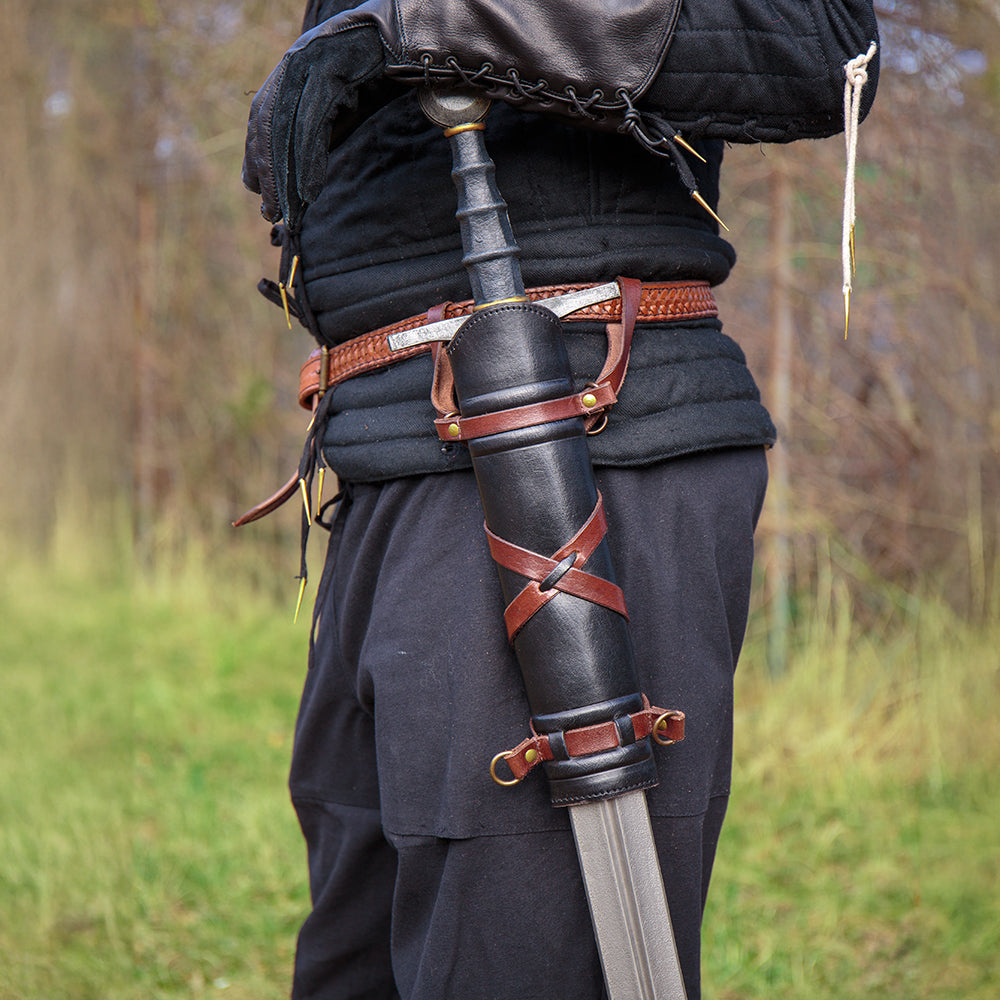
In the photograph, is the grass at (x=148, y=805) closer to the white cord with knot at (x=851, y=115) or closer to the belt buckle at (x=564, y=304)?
the belt buckle at (x=564, y=304)

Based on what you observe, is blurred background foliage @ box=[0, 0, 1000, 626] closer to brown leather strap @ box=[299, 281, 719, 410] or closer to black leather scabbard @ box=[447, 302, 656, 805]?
brown leather strap @ box=[299, 281, 719, 410]

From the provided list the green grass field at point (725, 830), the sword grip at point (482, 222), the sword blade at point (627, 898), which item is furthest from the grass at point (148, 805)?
the sword grip at point (482, 222)

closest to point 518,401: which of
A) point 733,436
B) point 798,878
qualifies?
point 733,436

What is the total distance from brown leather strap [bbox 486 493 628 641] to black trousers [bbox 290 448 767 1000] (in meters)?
0.05

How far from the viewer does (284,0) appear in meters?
4.36

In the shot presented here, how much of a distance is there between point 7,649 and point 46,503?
1.85 meters

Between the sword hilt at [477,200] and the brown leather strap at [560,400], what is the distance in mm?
96

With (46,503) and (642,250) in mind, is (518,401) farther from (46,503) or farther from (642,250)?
(46,503)

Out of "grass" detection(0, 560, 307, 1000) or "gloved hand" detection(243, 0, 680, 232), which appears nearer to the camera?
"gloved hand" detection(243, 0, 680, 232)

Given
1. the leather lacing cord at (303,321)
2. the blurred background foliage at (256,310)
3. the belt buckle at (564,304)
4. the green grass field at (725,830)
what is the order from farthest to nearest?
the blurred background foliage at (256,310) → the green grass field at (725,830) → the leather lacing cord at (303,321) → the belt buckle at (564,304)

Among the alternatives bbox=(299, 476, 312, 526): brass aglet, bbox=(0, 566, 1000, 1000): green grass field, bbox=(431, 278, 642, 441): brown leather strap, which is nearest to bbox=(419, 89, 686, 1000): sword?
bbox=(431, 278, 642, 441): brown leather strap

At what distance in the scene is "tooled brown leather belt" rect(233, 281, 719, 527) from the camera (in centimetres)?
104

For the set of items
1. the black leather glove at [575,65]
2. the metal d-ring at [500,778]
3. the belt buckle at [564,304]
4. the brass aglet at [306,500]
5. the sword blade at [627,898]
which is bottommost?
the sword blade at [627,898]

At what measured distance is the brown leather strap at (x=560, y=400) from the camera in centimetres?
96
